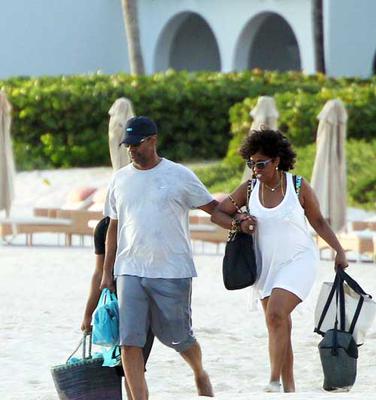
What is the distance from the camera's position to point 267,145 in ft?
25.7

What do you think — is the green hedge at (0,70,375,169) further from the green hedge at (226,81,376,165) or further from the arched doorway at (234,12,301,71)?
the arched doorway at (234,12,301,71)

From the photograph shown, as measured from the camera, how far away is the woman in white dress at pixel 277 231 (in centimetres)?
774

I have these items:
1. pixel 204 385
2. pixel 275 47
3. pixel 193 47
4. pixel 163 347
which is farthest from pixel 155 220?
pixel 193 47

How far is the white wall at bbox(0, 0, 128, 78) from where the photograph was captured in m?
33.6

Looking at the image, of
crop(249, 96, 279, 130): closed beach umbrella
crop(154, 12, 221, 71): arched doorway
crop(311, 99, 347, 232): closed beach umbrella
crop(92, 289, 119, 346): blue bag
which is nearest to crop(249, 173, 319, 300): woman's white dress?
crop(92, 289, 119, 346): blue bag

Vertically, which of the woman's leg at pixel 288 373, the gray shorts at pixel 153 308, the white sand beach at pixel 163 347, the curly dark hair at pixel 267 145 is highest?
the curly dark hair at pixel 267 145

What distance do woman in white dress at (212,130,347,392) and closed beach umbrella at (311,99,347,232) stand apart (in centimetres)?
831

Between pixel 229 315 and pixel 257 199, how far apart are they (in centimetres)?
428

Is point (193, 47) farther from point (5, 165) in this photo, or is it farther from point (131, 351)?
point (131, 351)

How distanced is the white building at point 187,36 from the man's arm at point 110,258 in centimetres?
2263

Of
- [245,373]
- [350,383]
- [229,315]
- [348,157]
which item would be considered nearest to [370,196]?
[348,157]

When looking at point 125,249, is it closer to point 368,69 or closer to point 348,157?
point 348,157

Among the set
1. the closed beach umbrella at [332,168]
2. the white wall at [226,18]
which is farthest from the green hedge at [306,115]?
the white wall at [226,18]

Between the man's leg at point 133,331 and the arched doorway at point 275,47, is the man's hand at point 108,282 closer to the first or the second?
the man's leg at point 133,331
